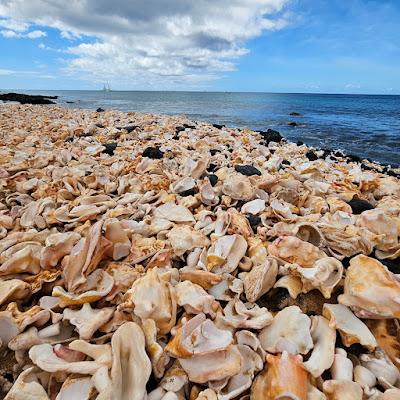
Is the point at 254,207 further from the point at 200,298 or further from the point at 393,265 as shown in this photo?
the point at 200,298

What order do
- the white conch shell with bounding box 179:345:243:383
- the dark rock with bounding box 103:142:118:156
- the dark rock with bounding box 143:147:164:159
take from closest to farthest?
the white conch shell with bounding box 179:345:243:383
the dark rock with bounding box 143:147:164:159
the dark rock with bounding box 103:142:118:156

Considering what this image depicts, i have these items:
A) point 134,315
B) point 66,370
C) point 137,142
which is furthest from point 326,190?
point 137,142

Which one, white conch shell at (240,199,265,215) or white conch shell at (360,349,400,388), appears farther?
white conch shell at (240,199,265,215)

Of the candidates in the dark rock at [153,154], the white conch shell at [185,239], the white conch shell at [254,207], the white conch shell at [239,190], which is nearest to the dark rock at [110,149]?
the dark rock at [153,154]

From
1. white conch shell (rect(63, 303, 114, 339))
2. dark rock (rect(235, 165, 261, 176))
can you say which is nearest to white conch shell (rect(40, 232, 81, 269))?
white conch shell (rect(63, 303, 114, 339))

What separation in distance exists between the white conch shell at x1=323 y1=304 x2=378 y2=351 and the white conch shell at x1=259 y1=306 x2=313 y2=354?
142mm

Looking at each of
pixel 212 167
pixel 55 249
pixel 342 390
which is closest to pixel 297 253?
pixel 342 390

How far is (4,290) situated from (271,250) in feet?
5.50

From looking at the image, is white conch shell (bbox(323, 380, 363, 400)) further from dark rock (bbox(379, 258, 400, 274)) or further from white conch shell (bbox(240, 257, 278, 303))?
dark rock (bbox(379, 258, 400, 274))

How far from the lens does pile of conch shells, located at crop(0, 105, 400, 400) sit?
1.38 metres

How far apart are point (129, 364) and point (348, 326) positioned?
3.71ft

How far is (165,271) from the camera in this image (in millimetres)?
2018

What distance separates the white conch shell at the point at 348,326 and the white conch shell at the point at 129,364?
0.98 meters

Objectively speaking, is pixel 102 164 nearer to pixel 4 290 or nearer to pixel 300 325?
pixel 4 290
